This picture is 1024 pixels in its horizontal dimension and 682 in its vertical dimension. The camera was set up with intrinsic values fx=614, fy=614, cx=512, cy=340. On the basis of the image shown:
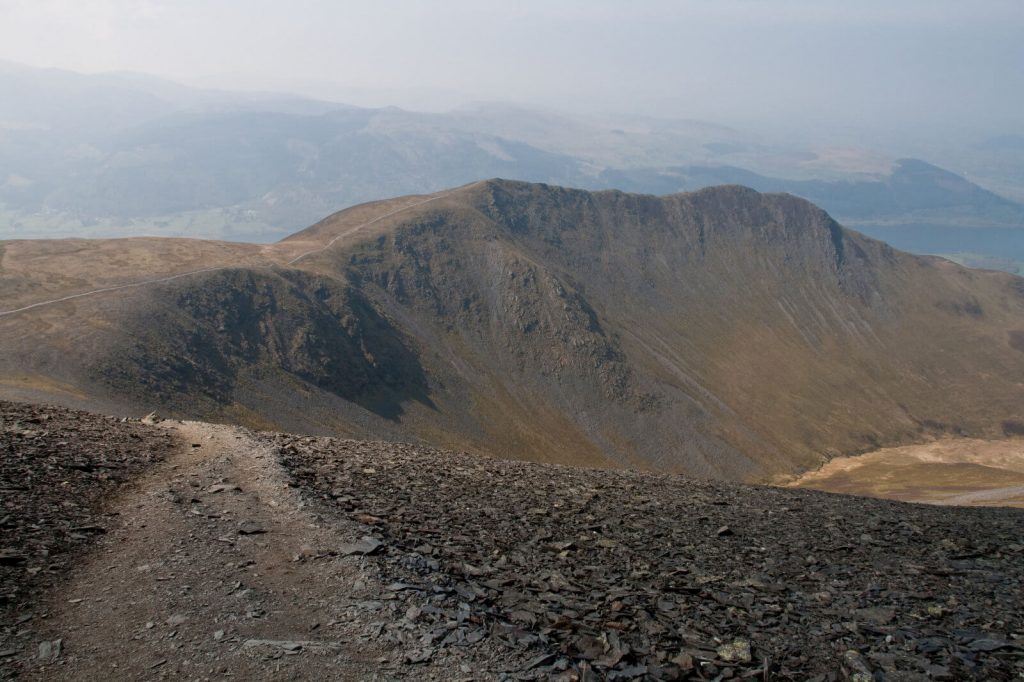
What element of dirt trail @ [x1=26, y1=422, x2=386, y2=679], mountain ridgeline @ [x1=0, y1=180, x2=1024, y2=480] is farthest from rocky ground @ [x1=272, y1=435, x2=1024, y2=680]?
mountain ridgeline @ [x1=0, y1=180, x2=1024, y2=480]

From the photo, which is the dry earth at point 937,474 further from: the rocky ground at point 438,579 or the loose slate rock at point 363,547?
the loose slate rock at point 363,547

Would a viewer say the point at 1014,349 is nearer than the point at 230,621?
No

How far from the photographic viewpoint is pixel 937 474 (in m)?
98.5

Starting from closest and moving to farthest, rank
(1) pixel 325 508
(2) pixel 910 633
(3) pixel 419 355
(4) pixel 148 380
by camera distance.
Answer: (2) pixel 910 633 → (1) pixel 325 508 → (4) pixel 148 380 → (3) pixel 419 355

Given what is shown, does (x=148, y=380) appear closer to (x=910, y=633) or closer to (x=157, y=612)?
(x=157, y=612)

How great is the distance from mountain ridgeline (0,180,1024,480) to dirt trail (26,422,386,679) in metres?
45.9

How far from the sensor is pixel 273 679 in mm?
9531

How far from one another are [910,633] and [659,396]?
99.5 m

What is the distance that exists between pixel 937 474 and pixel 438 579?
11154 cm

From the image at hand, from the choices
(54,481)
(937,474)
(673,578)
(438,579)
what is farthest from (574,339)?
(438,579)

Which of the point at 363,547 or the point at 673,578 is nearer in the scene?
the point at 363,547

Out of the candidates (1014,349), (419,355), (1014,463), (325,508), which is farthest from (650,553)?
(1014,349)

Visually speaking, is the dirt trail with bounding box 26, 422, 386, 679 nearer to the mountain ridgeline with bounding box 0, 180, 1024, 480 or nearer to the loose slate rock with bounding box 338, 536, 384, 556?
the loose slate rock with bounding box 338, 536, 384, 556

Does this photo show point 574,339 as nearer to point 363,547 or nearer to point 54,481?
point 54,481
